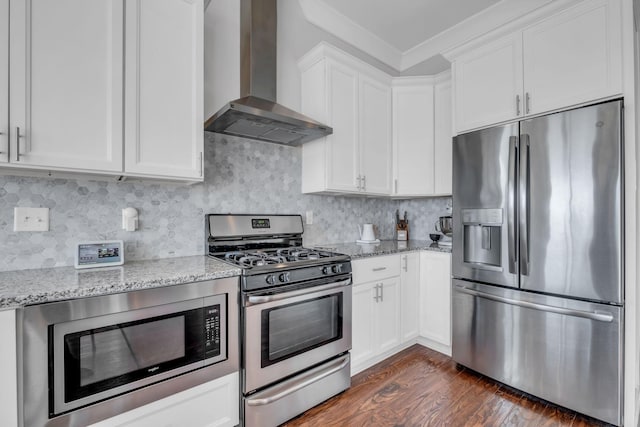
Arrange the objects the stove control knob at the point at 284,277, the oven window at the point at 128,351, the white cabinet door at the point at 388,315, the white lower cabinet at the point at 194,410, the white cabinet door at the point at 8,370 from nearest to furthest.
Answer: the white cabinet door at the point at 8,370
the oven window at the point at 128,351
the white lower cabinet at the point at 194,410
the stove control knob at the point at 284,277
the white cabinet door at the point at 388,315

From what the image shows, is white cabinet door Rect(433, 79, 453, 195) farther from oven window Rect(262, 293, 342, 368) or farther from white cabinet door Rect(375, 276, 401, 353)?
oven window Rect(262, 293, 342, 368)

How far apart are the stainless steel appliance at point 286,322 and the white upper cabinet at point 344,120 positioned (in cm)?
71

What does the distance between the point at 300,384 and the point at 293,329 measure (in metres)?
0.33

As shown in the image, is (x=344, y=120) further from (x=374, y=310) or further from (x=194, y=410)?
(x=194, y=410)

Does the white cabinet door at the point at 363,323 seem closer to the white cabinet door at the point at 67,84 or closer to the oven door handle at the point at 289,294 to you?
the oven door handle at the point at 289,294

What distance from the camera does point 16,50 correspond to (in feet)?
4.10

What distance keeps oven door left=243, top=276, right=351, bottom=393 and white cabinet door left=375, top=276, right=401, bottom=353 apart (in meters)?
0.41

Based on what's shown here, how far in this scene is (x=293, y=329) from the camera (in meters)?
1.80

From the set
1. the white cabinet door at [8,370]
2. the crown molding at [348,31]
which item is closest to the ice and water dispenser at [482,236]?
the crown molding at [348,31]

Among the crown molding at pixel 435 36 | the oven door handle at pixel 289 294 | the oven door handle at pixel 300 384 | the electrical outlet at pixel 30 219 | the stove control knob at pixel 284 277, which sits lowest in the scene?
the oven door handle at pixel 300 384

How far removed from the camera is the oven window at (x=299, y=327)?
1.69 metres

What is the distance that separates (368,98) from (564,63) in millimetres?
1375

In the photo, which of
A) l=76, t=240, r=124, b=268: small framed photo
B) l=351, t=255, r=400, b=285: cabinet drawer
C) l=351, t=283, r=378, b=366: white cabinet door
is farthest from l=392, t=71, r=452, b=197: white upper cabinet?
l=76, t=240, r=124, b=268: small framed photo

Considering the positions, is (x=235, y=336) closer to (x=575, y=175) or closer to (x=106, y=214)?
(x=106, y=214)
